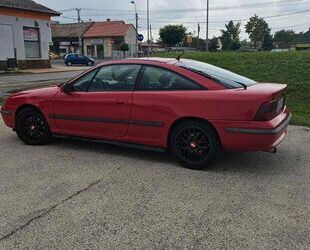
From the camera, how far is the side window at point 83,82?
589 cm

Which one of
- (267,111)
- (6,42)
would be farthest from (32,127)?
(6,42)

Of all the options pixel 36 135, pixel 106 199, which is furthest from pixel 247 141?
pixel 36 135

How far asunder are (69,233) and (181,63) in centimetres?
297

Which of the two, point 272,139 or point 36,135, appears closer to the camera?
point 272,139

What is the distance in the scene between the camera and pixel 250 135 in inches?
189

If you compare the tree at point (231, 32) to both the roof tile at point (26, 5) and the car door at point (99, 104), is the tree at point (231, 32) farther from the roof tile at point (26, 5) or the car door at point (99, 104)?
the car door at point (99, 104)

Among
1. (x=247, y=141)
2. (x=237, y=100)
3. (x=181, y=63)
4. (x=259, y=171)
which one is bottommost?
(x=259, y=171)

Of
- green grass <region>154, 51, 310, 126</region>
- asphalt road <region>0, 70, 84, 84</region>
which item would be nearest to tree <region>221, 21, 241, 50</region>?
asphalt road <region>0, 70, 84, 84</region>

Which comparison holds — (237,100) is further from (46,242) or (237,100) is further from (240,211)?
(46,242)

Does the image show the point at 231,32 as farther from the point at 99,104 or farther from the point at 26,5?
the point at 99,104

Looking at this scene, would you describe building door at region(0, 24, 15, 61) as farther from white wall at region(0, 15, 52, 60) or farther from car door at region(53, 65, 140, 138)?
car door at region(53, 65, 140, 138)

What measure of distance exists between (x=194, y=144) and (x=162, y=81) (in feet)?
3.09

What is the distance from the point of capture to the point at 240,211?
392cm

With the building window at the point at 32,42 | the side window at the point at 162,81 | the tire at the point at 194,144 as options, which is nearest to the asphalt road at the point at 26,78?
the building window at the point at 32,42
